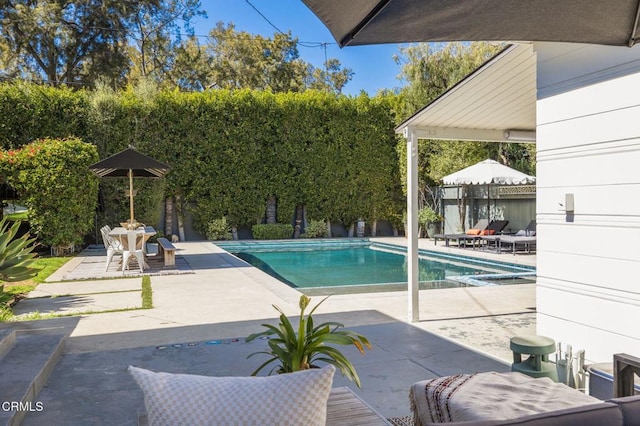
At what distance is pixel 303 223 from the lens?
18.3 meters

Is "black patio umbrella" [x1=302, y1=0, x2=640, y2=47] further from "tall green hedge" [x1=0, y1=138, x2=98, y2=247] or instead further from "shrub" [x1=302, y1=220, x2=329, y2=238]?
"shrub" [x1=302, y1=220, x2=329, y2=238]

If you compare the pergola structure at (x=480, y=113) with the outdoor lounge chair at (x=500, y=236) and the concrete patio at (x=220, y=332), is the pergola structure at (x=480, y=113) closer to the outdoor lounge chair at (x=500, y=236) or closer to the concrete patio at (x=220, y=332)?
the concrete patio at (x=220, y=332)

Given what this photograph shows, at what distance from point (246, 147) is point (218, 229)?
299 cm

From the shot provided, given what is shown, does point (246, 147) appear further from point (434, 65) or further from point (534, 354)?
point (534, 354)

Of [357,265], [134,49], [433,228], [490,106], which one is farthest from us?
[134,49]

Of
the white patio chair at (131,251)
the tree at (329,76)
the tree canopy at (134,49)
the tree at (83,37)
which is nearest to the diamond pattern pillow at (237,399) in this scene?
the white patio chair at (131,251)

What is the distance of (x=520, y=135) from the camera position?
634 centimetres

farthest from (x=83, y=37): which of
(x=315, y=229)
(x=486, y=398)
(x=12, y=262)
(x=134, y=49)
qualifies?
(x=486, y=398)

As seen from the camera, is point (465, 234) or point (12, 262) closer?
point (12, 262)

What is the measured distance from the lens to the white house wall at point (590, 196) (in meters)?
3.25

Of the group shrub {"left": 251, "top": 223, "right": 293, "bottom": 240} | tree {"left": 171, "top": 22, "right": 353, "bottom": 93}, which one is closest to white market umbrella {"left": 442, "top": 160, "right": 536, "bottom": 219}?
shrub {"left": 251, "top": 223, "right": 293, "bottom": 240}

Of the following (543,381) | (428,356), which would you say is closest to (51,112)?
(428,356)

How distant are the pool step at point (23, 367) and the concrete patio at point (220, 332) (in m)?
0.09

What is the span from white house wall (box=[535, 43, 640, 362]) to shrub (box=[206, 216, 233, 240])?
547 inches
